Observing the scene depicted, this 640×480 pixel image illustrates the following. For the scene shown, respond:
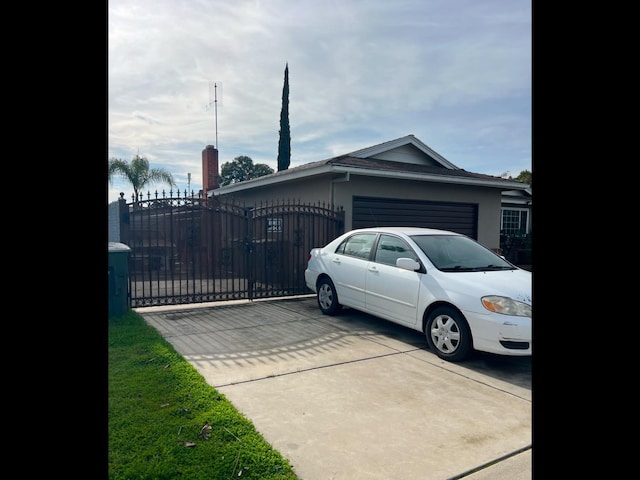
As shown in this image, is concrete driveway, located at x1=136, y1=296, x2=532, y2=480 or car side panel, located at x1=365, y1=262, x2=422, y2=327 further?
car side panel, located at x1=365, y1=262, x2=422, y2=327

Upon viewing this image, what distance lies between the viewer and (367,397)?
4234mm

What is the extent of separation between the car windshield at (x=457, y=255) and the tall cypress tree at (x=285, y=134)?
71.2 ft

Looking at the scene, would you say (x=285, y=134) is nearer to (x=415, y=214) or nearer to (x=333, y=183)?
(x=415, y=214)

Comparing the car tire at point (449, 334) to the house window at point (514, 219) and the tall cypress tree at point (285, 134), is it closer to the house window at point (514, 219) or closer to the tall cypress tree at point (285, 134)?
the house window at point (514, 219)

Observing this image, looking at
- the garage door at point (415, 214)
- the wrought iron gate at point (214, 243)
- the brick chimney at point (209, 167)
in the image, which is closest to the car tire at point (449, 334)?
the wrought iron gate at point (214, 243)

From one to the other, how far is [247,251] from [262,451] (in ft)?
20.9

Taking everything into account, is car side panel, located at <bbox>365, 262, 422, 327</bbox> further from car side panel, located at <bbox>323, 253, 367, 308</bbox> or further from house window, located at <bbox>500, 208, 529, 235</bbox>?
house window, located at <bbox>500, 208, 529, 235</bbox>

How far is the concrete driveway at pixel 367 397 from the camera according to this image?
10.3 feet

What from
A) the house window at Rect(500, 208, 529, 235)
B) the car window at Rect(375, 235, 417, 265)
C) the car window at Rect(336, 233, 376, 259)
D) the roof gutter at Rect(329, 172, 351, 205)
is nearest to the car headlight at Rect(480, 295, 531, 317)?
the car window at Rect(375, 235, 417, 265)

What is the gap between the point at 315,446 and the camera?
10.8 feet

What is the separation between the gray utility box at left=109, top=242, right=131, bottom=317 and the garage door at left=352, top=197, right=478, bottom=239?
5359mm

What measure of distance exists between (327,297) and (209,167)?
44.5ft

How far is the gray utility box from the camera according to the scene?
24.2 feet
